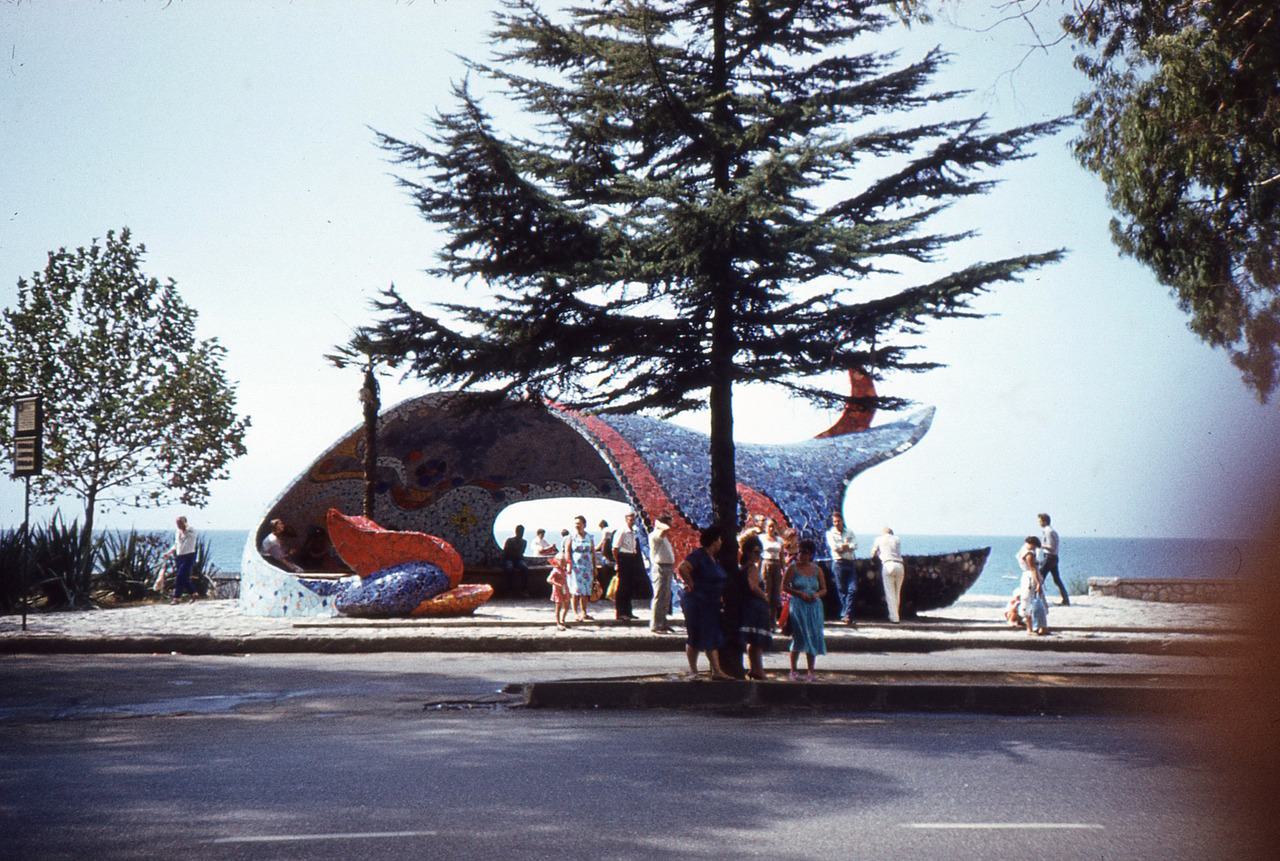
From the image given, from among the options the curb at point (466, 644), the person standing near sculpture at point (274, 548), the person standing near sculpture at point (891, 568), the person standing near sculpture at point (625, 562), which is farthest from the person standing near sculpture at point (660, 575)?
the person standing near sculpture at point (274, 548)

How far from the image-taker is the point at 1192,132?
1005cm

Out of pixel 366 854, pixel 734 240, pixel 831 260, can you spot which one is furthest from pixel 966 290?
pixel 366 854

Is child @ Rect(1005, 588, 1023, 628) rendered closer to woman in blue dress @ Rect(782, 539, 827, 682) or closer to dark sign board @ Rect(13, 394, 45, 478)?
woman in blue dress @ Rect(782, 539, 827, 682)

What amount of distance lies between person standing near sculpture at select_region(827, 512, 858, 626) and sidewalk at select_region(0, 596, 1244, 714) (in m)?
0.43

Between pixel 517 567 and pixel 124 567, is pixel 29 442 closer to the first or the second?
Answer: pixel 124 567

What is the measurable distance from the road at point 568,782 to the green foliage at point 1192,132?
3.71 meters

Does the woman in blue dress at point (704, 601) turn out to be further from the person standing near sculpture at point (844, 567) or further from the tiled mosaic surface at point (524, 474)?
the person standing near sculpture at point (844, 567)

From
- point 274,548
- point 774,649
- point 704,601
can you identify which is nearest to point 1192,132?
point 704,601

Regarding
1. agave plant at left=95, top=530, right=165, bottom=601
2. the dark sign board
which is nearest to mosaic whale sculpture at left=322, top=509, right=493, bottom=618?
the dark sign board

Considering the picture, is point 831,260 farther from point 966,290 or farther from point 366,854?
point 366,854

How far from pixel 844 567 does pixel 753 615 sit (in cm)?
711

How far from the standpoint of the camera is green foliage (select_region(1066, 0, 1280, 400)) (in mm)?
8375

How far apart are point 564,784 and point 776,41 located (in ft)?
27.5

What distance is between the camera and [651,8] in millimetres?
10953
